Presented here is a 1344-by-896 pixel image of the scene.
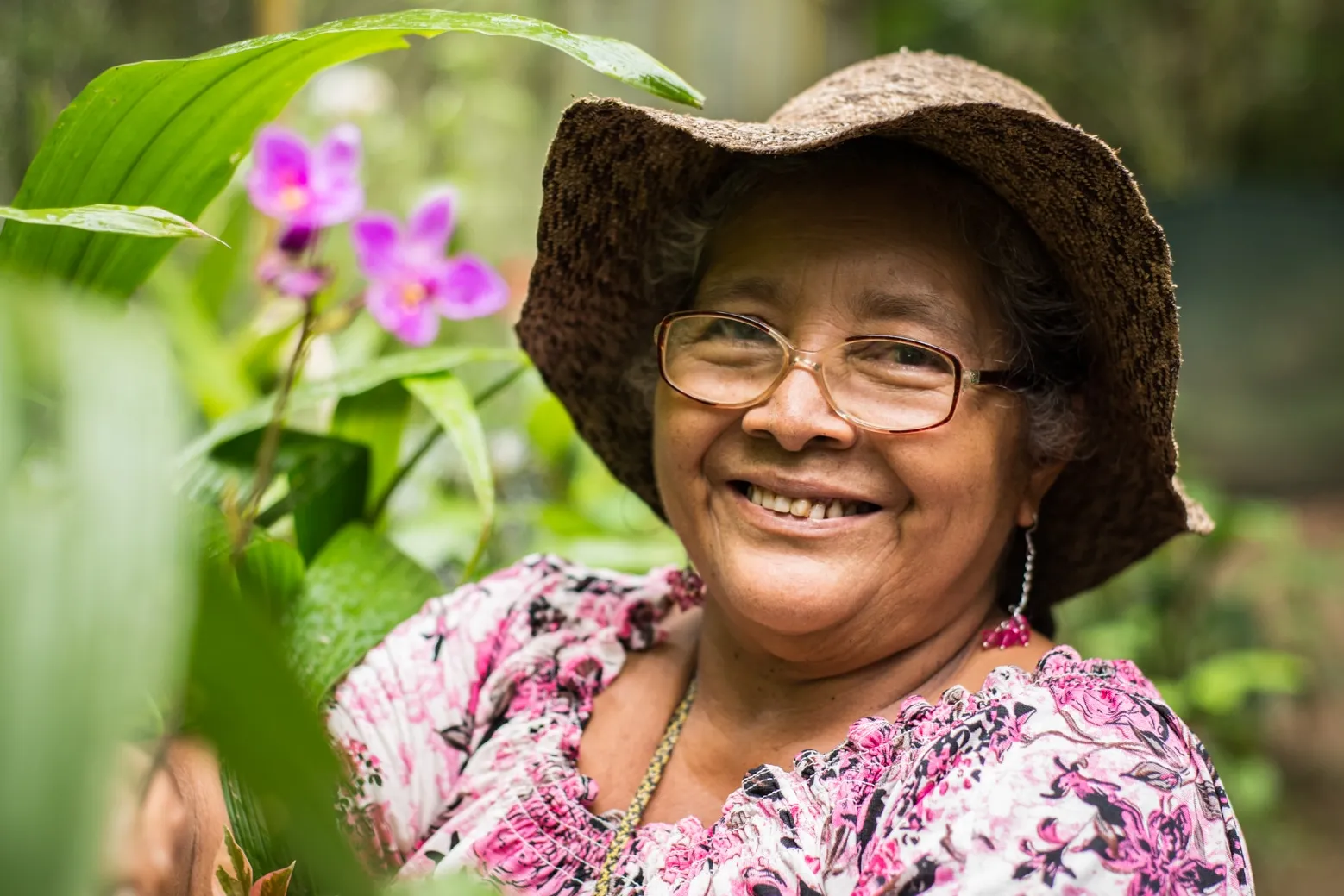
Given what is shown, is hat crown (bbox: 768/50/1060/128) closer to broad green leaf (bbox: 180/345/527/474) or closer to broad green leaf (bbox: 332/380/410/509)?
broad green leaf (bbox: 180/345/527/474)

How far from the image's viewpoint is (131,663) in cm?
40

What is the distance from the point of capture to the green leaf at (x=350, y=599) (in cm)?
140

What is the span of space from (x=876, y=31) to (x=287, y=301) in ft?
12.4

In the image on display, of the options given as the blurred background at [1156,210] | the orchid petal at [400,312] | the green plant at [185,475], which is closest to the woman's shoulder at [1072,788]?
the green plant at [185,475]

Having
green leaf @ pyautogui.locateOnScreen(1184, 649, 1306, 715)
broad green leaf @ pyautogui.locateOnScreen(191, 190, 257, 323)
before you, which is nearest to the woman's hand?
broad green leaf @ pyautogui.locateOnScreen(191, 190, 257, 323)

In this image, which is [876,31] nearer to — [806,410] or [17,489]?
[806,410]

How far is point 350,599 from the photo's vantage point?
147 cm

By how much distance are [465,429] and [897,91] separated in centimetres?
69

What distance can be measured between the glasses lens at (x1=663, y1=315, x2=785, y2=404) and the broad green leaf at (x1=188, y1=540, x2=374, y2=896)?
78 cm

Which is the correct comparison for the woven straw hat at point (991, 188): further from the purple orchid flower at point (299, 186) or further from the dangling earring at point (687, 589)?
the purple orchid flower at point (299, 186)

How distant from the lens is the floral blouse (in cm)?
89

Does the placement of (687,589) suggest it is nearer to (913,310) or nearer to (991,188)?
(913,310)

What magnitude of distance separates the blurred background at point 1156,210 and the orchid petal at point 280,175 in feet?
1.10

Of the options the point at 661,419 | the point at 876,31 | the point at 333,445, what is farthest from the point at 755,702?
the point at 876,31
